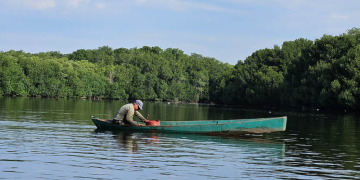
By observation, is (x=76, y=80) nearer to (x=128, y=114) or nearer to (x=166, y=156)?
(x=128, y=114)

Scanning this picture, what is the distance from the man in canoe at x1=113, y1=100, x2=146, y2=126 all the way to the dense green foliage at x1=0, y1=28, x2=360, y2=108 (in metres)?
56.8

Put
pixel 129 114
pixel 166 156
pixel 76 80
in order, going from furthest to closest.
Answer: pixel 76 80 → pixel 129 114 → pixel 166 156

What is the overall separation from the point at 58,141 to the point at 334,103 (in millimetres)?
69507

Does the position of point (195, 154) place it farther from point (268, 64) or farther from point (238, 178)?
point (268, 64)

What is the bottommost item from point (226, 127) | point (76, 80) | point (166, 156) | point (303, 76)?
point (166, 156)

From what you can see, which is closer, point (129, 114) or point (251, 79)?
point (129, 114)

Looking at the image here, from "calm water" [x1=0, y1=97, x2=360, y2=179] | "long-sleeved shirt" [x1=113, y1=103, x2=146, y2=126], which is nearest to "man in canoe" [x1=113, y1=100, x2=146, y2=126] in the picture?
"long-sleeved shirt" [x1=113, y1=103, x2=146, y2=126]

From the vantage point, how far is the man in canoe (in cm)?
2777

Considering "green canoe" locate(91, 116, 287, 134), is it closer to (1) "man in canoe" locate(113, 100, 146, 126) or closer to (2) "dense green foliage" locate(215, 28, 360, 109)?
(1) "man in canoe" locate(113, 100, 146, 126)

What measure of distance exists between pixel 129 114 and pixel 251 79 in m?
102

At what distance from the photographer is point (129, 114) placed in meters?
28.0

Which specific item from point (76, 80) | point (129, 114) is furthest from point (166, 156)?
point (76, 80)

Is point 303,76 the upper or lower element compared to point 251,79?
lower

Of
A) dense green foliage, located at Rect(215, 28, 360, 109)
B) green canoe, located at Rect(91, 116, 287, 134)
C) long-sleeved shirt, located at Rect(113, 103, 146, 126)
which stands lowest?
green canoe, located at Rect(91, 116, 287, 134)
